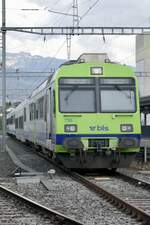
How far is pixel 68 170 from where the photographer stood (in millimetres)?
16203

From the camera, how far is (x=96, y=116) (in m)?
14.6

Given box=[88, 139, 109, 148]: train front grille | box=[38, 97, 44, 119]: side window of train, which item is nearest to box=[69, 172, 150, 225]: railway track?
box=[88, 139, 109, 148]: train front grille

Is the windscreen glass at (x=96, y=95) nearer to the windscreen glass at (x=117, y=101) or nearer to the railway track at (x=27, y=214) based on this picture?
the windscreen glass at (x=117, y=101)

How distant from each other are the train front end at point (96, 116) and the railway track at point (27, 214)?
420cm

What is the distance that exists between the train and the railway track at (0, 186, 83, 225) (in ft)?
13.7

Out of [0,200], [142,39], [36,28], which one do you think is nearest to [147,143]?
[36,28]

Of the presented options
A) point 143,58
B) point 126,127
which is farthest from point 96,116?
point 143,58

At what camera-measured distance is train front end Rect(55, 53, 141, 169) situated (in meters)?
14.4

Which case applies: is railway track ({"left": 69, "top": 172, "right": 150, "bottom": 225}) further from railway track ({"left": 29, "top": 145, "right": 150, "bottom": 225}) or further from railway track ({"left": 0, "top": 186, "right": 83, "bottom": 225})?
railway track ({"left": 0, "top": 186, "right": 83, "bottom": 225})

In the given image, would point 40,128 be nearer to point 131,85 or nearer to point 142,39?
point 131,85

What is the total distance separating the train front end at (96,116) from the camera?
14414 millimetres

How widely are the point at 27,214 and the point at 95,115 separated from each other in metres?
6.23

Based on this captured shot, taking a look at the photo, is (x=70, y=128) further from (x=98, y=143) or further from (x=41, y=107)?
(x=41, y=107)

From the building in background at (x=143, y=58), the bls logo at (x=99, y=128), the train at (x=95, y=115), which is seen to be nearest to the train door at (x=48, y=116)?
the train at (x=95, y=115)
